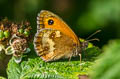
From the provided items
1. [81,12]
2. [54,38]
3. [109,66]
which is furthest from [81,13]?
[109,66]

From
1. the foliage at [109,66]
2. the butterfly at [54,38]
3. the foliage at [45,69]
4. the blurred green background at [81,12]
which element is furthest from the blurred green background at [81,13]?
the foliage at [109,66]

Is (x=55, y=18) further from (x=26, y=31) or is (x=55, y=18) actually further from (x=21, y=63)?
(x=21, y=63)

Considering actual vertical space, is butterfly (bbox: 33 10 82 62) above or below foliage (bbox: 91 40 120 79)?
above

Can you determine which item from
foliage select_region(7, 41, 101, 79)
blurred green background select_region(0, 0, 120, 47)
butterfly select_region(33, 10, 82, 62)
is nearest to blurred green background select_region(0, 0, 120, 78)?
blurred green background select_region(0, 0, 120, 47)

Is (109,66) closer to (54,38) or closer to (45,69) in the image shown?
(45,69)

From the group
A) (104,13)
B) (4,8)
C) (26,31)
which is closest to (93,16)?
(104,13)

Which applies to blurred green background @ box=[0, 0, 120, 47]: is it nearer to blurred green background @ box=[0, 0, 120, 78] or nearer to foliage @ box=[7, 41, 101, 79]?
blurred green background @ box=[0, 0, 120, 78]
